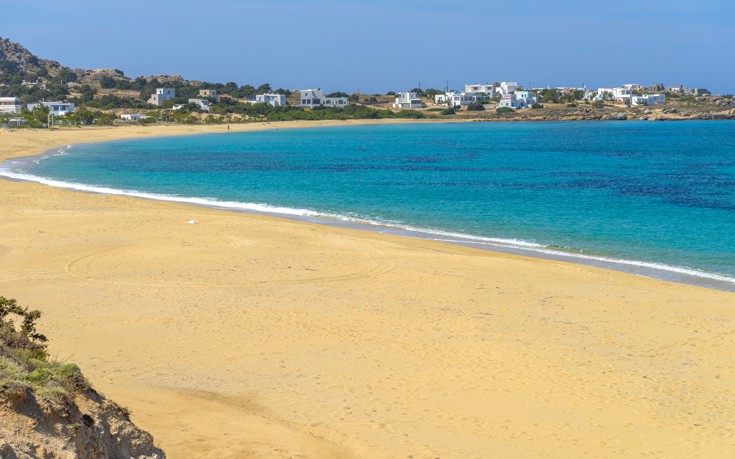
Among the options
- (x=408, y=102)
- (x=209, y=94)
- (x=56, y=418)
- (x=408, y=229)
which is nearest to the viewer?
(x=56, y=418)

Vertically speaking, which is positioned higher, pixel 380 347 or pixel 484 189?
pixel 380 347

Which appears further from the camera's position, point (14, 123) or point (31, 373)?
point (14, 123)

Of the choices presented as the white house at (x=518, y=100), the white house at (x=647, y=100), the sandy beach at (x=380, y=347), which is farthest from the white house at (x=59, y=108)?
the white house at (x=647, y=100)

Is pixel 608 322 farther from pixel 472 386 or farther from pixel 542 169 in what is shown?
pixel 542 169

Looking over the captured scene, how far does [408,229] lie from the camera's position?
26781 millimetres

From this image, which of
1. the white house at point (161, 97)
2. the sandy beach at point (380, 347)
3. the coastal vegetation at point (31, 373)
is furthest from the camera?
the white house at point (161, 97)

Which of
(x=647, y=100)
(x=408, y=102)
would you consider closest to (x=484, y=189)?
(x=408, y=102)

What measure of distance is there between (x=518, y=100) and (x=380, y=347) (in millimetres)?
178056

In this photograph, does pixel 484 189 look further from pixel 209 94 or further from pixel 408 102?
pixel 408 102

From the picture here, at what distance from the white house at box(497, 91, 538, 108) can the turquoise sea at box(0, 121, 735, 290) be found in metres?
105

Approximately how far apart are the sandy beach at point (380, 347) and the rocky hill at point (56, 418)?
161 centimetres

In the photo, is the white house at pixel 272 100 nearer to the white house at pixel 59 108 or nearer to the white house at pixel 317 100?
the white house at pixel 317 100

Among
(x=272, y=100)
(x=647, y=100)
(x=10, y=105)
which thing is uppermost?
(x=647, y=100)

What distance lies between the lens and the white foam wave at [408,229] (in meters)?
20.6
